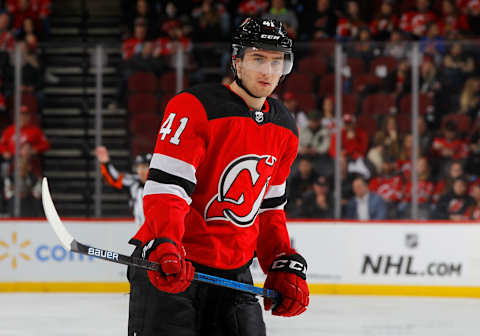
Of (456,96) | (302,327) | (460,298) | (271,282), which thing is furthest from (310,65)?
(271,282)

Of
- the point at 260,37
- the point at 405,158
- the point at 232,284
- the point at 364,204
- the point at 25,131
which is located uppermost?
the point at 260,37

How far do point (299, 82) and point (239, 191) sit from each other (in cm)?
540

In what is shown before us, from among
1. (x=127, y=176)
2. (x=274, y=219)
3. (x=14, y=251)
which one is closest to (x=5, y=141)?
(x=14, y=251)

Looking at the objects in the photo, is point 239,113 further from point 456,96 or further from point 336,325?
point 456,96

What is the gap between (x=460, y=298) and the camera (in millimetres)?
7246

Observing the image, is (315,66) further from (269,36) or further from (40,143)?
(269,36)

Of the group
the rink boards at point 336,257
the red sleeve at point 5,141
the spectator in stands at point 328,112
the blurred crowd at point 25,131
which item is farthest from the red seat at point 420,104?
the red sleeve at point 5,141

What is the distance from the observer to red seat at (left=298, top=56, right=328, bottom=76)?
7.45 meters

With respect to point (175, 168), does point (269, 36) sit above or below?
above

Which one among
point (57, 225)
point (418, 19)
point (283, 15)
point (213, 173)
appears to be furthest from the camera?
point (418, 19)

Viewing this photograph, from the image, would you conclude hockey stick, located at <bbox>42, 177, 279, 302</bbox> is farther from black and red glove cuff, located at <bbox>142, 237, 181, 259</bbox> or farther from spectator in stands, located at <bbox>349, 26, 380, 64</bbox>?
spectator in stands, located at <bbox>349, 26, 380, 64</bbox>

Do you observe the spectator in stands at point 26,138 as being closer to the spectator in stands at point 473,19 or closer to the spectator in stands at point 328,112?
the spectator in stands at point 328,112

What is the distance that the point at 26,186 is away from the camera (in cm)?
726

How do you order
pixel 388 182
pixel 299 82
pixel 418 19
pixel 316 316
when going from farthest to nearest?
pixel 418 19, pixel 299 82, pixel 388 182, pixel 316 316
